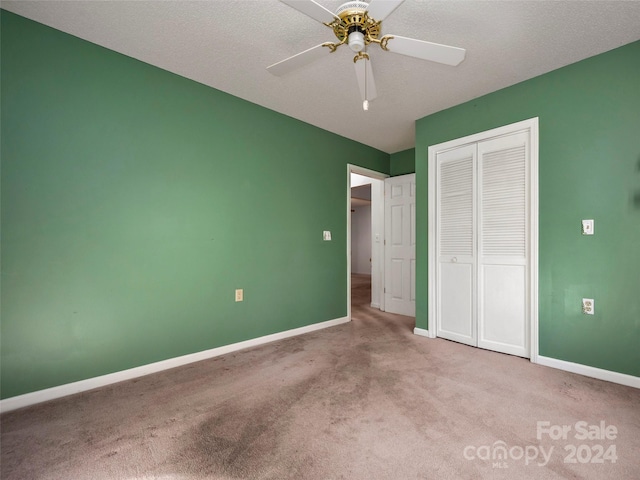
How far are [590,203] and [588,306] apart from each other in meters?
0.85

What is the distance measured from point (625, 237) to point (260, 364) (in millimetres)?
3133

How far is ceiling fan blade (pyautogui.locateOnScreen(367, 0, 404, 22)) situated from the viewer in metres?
1.50

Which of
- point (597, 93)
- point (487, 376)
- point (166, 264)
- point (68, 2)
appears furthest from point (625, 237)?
point (68, 2)

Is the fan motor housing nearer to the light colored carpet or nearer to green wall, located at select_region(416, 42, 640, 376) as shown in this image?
green wall, located at select_region(416, 42, 640, 376)

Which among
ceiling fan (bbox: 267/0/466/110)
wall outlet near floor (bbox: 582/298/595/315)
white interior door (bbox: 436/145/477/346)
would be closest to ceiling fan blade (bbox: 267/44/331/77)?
ceiling fan (bbox: 267/0/466/110)

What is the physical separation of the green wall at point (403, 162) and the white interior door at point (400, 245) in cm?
20

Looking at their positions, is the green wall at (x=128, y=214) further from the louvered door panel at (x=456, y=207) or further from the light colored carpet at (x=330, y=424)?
the louvered door panel at (x=456, y=207)

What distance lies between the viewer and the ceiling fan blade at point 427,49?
1.79 m

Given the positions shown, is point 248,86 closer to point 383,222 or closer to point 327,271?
point 327,271

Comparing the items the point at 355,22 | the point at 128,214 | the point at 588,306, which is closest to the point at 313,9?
the point at 355,22

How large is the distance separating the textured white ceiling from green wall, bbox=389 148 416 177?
1.57 metres

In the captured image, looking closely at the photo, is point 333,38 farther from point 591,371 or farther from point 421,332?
point 591,371

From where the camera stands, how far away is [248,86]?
2.89 meters

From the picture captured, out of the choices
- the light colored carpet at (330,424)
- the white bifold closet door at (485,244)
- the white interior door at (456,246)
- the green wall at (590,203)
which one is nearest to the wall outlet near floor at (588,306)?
the green wall at (590,203)
